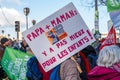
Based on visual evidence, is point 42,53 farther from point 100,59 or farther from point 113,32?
point 113,32

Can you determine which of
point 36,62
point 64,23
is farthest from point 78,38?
point 36,62

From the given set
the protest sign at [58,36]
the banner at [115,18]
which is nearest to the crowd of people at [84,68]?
the protest sign at [58,36]

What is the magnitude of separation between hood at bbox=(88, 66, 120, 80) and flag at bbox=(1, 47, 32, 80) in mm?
4197

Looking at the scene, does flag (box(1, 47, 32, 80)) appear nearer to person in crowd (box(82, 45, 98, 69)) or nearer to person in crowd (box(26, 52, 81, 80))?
person in crowd (box(82, 45, 98, 69))

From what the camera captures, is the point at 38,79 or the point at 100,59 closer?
the point at 100,59

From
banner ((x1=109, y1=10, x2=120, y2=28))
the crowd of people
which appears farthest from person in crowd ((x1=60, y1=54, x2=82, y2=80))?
banner ((x1=109, y1=10, x2=120, y2=28))

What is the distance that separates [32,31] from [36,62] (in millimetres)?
496

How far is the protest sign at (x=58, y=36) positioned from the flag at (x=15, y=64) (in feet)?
9.59

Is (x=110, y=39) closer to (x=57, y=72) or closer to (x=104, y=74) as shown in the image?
(x=57, y=72)

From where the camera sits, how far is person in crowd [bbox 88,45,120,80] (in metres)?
4.84

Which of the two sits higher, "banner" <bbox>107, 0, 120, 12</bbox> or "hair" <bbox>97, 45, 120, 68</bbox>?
"banner" <bbox>107, 0, 120, 12</bbox>

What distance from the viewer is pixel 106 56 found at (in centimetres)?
493

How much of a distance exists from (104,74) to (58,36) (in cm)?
142

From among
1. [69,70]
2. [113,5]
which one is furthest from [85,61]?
[113,5]
